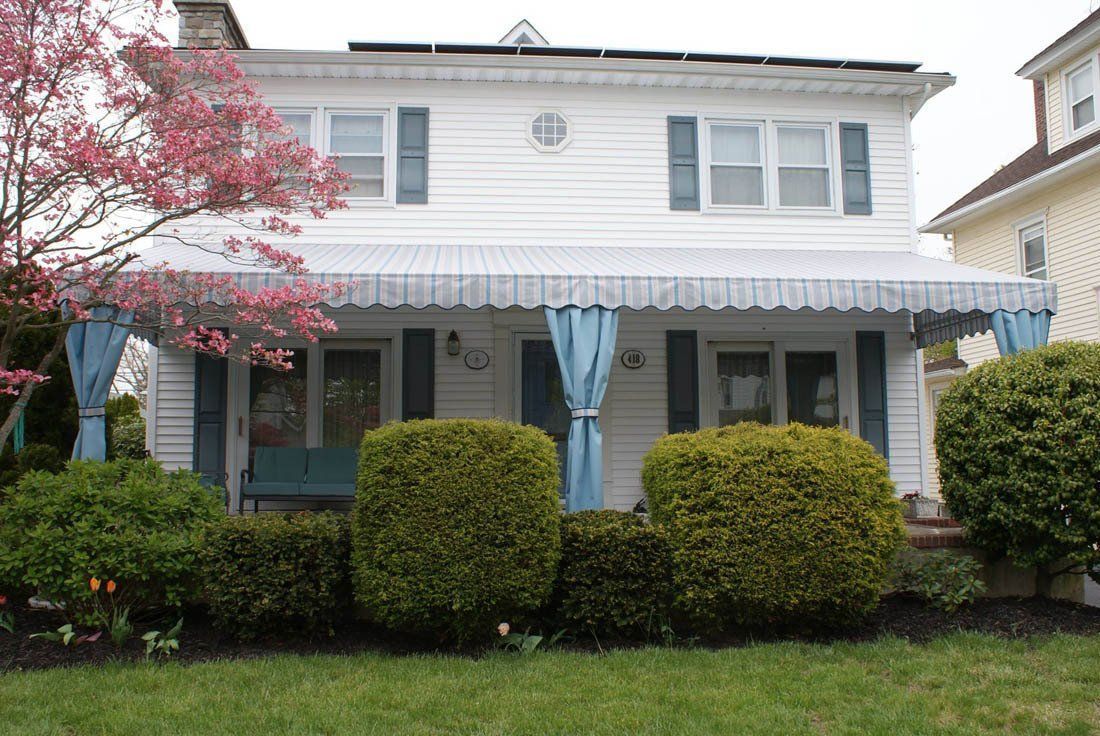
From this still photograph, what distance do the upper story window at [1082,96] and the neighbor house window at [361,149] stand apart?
38.5 feet

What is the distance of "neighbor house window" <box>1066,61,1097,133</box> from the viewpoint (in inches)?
532

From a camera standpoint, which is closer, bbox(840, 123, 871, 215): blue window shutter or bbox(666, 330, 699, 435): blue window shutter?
bbox(666, 330, 699, 435): blue window shutter

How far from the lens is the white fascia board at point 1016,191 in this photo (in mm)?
12797

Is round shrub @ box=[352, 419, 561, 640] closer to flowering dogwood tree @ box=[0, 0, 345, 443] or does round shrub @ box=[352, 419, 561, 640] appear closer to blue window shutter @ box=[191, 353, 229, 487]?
flowering dogwood tree @ box=[0, 0, 345, 443]

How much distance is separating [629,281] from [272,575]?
3.85 meters

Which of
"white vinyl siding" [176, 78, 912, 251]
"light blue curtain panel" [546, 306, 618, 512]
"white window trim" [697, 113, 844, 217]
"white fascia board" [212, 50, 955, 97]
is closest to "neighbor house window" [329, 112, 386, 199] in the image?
"white vinyl siding" [176, 78, 912, 251]

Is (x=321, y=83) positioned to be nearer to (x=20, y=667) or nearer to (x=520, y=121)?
(x=520, y=121)

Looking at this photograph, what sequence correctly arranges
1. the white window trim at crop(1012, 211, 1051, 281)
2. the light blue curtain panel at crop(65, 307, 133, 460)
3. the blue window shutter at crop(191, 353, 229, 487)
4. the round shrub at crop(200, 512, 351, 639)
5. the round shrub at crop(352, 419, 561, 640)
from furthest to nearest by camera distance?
the white window trim at crop(1012, 211, 1051, 281), the blue window shutter at crop(191, 353, 229, 487), the light blue curtain panel at crop(65, 307, 133, 460), the round shrub at crop(200, 512, 351, 639), the round shrub at crop(352, 419, 561, 640)

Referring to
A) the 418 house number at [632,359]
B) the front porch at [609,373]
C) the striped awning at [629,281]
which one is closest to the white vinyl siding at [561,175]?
the front porch at [609,373]

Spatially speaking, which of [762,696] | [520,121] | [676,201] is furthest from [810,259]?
[762,696]

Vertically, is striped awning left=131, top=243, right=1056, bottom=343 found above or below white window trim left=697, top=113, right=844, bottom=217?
below

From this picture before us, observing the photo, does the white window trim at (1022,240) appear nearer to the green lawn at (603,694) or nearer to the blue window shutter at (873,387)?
the blue window shutter at (873,387)

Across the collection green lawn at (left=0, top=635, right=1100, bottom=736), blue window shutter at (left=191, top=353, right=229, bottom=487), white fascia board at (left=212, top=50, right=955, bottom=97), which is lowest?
green lawn at (left=0, top=635, right=1100, bottom=736)

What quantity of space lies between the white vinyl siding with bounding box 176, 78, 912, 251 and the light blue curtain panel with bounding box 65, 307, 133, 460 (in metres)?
2.86
